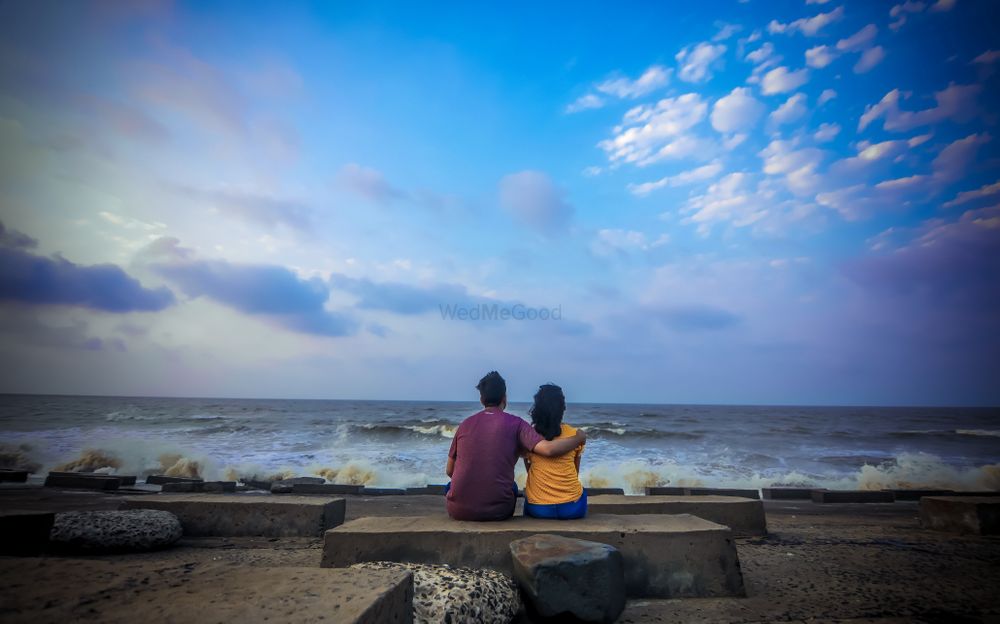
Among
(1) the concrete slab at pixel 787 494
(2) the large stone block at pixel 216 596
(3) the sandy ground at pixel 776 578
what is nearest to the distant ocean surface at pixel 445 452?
(1) the concrete slab at pixel 787 494

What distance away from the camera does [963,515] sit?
18.5 feet

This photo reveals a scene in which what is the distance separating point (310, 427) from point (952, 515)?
1415 inches

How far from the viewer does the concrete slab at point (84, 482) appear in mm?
9172

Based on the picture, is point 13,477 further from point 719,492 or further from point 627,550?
point 719,492

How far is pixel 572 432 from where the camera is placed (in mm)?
4031

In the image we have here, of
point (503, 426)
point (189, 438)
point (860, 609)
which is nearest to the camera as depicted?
point (860, 609)

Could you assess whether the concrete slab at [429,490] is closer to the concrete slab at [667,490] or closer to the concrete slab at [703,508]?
the concrete slab at [667,490]

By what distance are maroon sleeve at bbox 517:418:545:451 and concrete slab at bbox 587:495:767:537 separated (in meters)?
1.88

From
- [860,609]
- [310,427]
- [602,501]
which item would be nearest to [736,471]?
[602,501]

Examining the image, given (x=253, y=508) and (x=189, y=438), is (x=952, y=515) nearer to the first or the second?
(x=253, y=508)

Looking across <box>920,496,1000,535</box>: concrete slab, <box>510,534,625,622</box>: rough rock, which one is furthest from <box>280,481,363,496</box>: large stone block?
<box>920,496,1000,535</box>: concrete slab

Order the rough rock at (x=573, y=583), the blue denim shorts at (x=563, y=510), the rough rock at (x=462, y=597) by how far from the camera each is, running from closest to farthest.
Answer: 1. the rough rock at (x=462, y=597)
2. the rough rock at (x=573, y=583)
3. the blue denim shorts at (x=563, y=510)

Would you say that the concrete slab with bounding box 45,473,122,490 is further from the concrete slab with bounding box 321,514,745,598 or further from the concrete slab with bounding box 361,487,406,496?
the concrete slab with bounding box 321,514,745,598

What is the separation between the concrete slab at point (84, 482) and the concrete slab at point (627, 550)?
8555 millimetres
